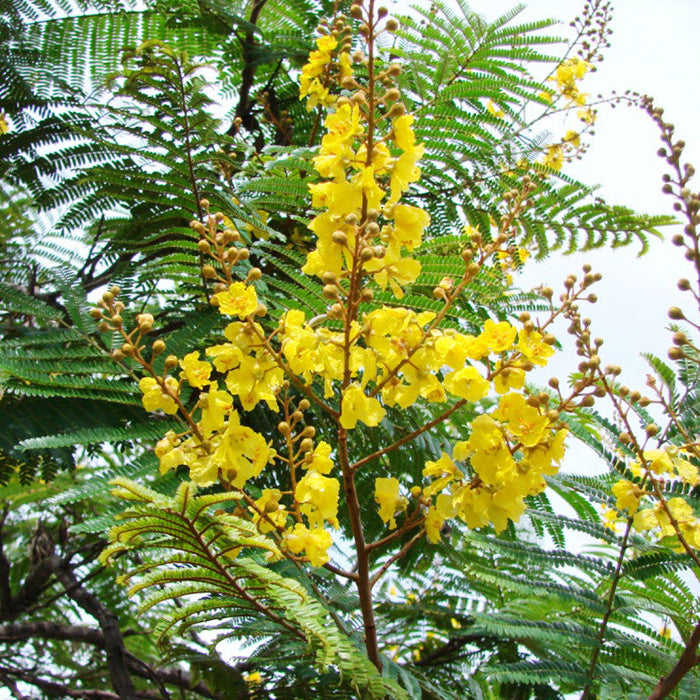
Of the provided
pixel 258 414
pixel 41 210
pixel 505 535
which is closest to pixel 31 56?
pixel 41 210

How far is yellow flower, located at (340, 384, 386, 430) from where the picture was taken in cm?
146

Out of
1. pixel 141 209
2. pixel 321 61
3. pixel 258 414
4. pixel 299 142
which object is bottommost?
pixel 258 414

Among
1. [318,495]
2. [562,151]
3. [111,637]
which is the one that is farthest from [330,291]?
[562,151]

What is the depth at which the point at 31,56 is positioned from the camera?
2.84 metres

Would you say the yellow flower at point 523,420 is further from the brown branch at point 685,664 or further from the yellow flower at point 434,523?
the brown branch at point 685,664

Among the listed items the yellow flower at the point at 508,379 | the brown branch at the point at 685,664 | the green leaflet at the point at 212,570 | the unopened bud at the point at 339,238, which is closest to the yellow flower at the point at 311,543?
the green leaflet at the point at 212,570

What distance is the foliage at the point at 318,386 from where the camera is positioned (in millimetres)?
1479

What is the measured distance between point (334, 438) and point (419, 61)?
5.38 feet

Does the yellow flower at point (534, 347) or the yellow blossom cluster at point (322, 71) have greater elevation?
the yellow blossom cluster at point (322, 71)

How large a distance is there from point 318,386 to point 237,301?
0.75 meters

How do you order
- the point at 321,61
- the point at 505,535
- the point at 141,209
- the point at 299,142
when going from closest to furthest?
the point at 505,535
the point at 321,61
the point at 141,209
the point at 299,142

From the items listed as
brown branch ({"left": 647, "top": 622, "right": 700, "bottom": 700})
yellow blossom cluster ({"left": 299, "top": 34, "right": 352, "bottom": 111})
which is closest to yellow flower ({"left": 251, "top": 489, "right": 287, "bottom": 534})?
brown branch ({"left": 647, "top": 622, "right": 700, "bottom": 700})

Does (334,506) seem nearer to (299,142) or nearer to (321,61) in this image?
(321,61)

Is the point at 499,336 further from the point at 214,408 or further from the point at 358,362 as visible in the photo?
the point at 214,408
